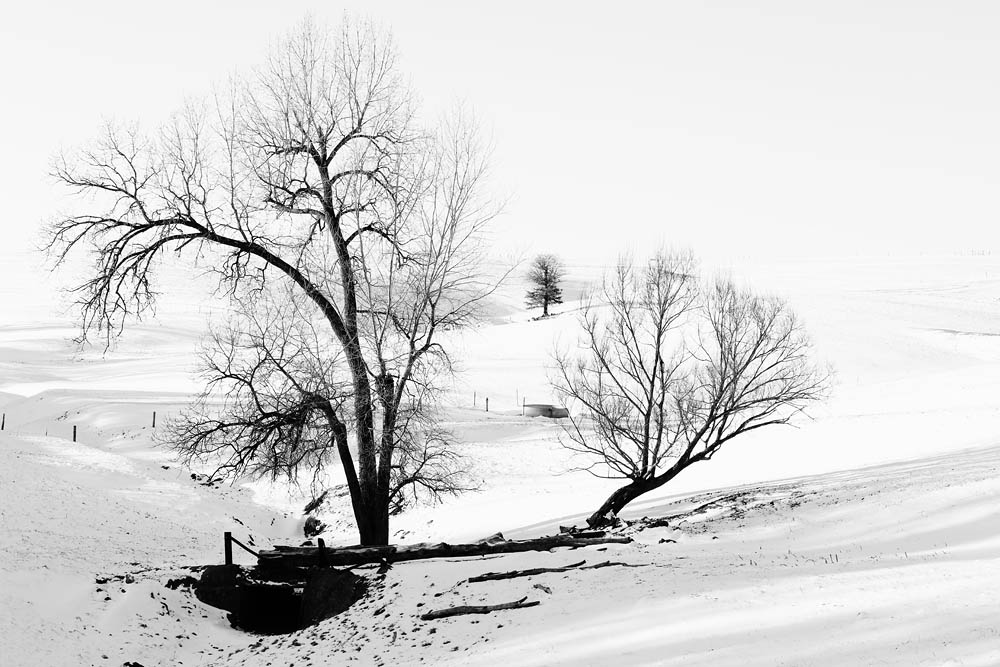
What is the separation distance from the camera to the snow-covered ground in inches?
348

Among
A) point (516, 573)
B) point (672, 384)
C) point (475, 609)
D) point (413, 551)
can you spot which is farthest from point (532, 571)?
point (672, 384)

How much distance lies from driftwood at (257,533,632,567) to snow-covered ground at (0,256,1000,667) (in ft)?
2.98

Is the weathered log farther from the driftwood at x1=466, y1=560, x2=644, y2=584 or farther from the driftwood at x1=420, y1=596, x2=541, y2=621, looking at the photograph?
the driftwood at x1=420, y1=596, x2=541, y2=621

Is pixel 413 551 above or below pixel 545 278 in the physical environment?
below

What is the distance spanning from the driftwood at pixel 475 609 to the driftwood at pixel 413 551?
3.14m

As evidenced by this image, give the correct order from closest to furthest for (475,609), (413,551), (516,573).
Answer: (475,609)
(516,573)
(413,551)

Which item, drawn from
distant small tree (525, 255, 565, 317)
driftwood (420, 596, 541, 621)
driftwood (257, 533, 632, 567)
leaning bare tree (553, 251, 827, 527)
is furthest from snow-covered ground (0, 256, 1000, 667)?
distant small tree (525, 255, 565, 317)

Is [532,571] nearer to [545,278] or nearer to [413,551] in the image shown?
[413,551]

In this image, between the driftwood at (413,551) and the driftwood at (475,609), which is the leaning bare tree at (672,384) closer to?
the driftwood at (413,551)

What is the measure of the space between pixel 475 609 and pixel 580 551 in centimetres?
283

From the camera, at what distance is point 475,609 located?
445 inches

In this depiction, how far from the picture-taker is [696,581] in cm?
1088

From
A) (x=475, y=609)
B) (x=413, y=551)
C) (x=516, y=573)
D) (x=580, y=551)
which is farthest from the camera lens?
(x=413, y=551)

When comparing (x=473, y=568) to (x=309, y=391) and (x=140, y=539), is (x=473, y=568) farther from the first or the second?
(x=140, y=539)
